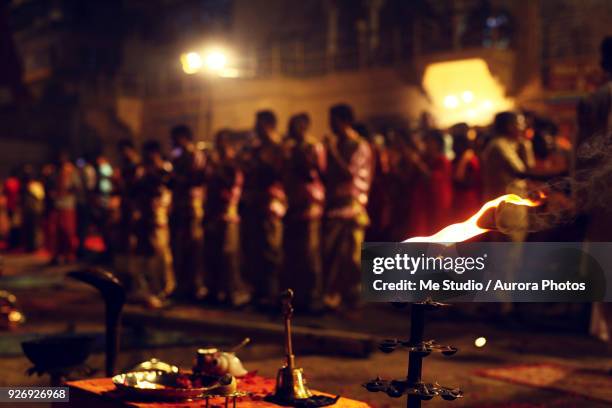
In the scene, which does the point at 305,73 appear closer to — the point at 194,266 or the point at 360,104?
the point at 360,104

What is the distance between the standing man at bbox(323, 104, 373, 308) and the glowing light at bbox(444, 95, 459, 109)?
10942mm

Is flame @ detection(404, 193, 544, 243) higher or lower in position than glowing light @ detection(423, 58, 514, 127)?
lower

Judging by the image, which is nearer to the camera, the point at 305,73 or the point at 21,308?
the point at 21,308

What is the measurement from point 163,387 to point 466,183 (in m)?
5.63

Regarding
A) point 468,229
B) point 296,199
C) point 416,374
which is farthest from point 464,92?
point 416,374

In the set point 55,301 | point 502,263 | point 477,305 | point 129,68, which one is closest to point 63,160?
point 55,301

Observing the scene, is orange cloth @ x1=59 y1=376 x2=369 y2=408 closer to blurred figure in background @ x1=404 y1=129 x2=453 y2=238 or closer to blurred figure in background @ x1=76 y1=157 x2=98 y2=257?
blurred figure in background @ x1=404 y1=129 x2=453 y2=238

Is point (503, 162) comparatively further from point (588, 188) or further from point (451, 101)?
point (451, 101)

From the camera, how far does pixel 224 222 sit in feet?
32.7

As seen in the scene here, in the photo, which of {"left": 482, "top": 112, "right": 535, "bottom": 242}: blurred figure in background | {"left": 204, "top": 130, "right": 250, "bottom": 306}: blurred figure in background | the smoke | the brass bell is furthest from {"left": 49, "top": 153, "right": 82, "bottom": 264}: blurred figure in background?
the brass bell

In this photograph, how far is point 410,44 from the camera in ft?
73.6

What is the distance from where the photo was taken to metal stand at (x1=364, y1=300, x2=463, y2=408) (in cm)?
331

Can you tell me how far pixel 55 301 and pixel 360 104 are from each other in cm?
1435

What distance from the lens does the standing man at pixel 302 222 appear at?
907 centimetres
